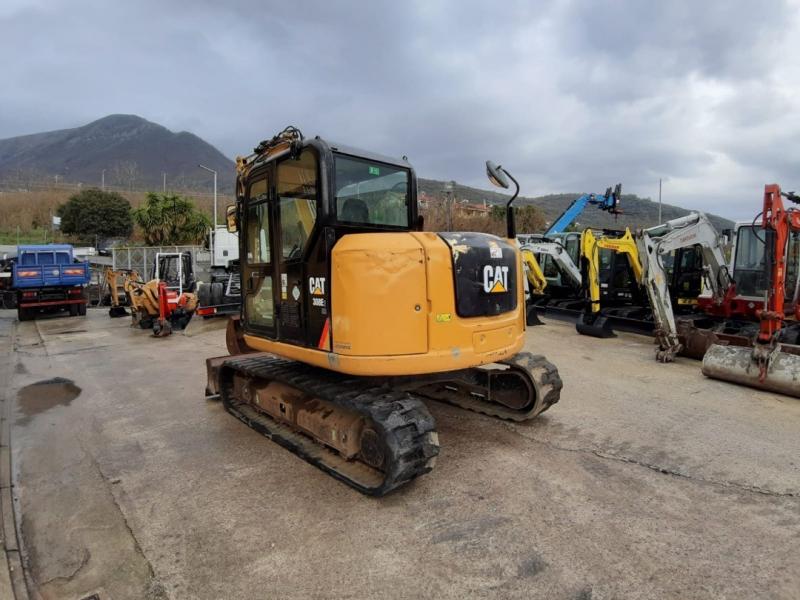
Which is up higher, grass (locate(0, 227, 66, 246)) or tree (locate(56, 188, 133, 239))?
tree (locate(56, 188, 133, 239))

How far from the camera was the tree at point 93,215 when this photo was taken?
37.0 metres

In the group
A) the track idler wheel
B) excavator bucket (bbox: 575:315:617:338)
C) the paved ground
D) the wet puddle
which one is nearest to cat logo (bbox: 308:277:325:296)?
the paved ground

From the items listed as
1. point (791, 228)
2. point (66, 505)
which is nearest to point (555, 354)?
point (791, 228)

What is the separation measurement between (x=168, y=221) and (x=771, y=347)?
32269 millimetres

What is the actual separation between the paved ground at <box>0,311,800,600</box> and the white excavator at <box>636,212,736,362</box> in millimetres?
2464

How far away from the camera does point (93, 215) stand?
121 ft

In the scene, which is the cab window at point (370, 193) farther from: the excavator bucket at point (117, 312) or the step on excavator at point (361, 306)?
the excavator bucket at point (117, 312)

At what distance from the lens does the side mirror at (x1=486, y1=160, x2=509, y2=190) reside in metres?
3.98

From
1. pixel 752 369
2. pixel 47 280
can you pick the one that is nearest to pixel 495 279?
pixel 752 369

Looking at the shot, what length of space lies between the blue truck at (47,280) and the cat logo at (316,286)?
16.5m

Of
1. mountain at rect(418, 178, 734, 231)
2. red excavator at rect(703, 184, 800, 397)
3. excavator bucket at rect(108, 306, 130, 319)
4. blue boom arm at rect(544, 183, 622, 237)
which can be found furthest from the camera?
mountain at rect(418, 178, 734, 231)

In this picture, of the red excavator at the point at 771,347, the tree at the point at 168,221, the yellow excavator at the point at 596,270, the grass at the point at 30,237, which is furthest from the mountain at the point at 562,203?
the red excavator at the point at 771,347

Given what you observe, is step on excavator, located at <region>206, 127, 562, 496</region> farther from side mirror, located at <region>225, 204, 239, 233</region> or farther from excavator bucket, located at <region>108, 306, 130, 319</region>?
excavator bucket, located at <region>108, 306, 130, 319</region>

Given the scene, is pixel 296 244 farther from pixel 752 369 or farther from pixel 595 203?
pixel 595 203
